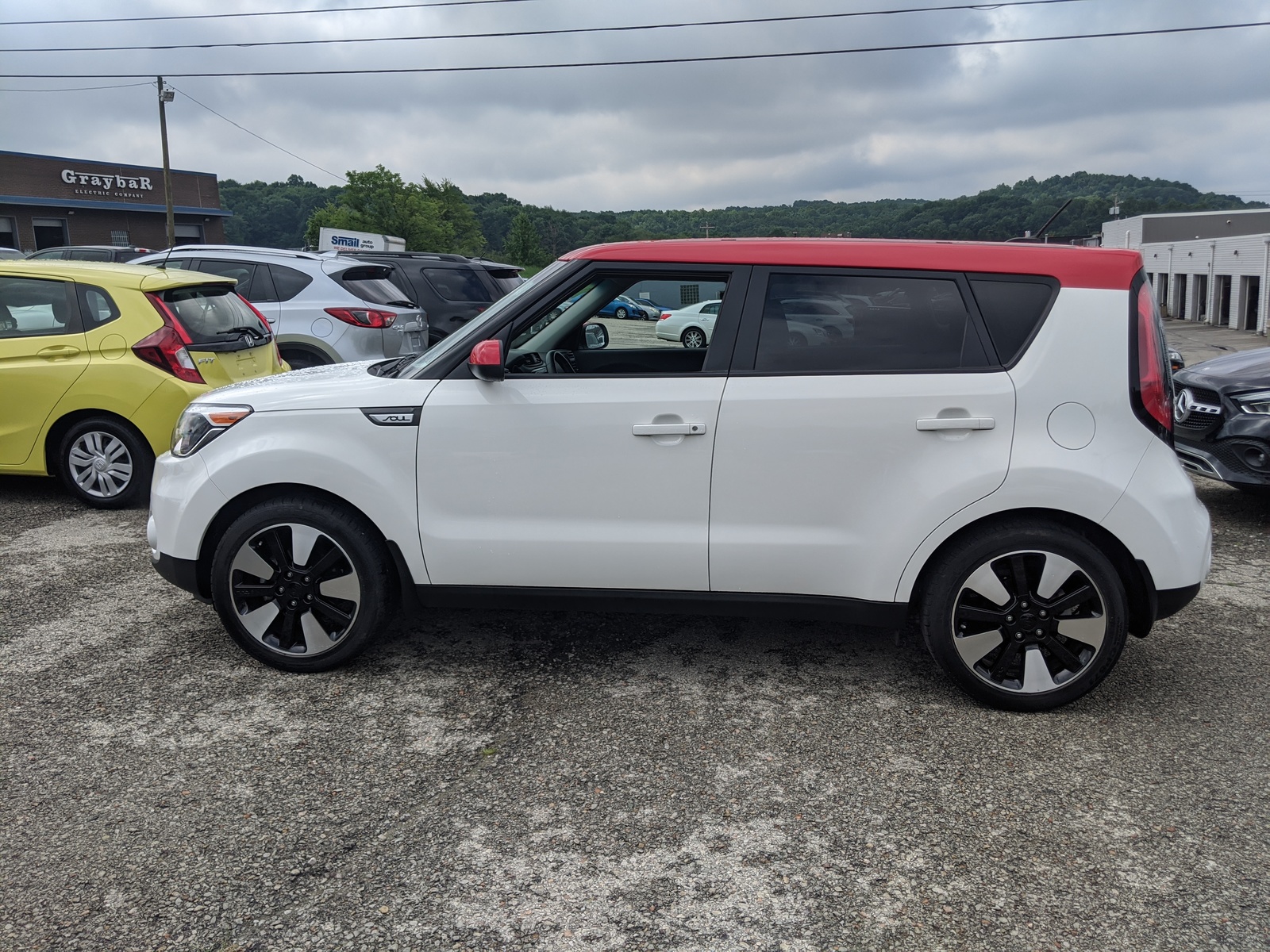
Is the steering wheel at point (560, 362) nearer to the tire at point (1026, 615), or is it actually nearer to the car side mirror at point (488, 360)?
the car side mirror at point (488, 360)

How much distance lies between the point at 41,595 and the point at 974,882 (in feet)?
15.5

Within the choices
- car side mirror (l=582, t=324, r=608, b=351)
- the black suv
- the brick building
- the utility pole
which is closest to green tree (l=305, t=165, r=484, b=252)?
the brick building

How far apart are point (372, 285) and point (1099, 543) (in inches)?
337

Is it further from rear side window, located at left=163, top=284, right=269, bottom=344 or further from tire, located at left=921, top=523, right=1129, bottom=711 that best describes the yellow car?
tire, located at left=921, top=523, right=1129, bottom=711

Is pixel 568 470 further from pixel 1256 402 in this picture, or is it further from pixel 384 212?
pixel 384 212

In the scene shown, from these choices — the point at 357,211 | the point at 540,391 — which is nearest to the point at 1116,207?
the point at 357,211

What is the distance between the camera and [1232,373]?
7082 millimetres

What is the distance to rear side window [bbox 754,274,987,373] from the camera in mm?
3748

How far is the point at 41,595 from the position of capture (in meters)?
5.29

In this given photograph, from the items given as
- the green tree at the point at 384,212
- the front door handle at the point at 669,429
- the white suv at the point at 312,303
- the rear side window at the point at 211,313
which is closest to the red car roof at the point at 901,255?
the front door handle at the point at 669,429

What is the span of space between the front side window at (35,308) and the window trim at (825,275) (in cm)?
527

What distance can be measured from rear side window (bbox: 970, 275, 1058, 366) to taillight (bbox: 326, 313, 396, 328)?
7408 millimetres

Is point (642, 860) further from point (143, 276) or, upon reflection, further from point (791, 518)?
point (143, 276)

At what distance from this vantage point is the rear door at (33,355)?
6891 mm
